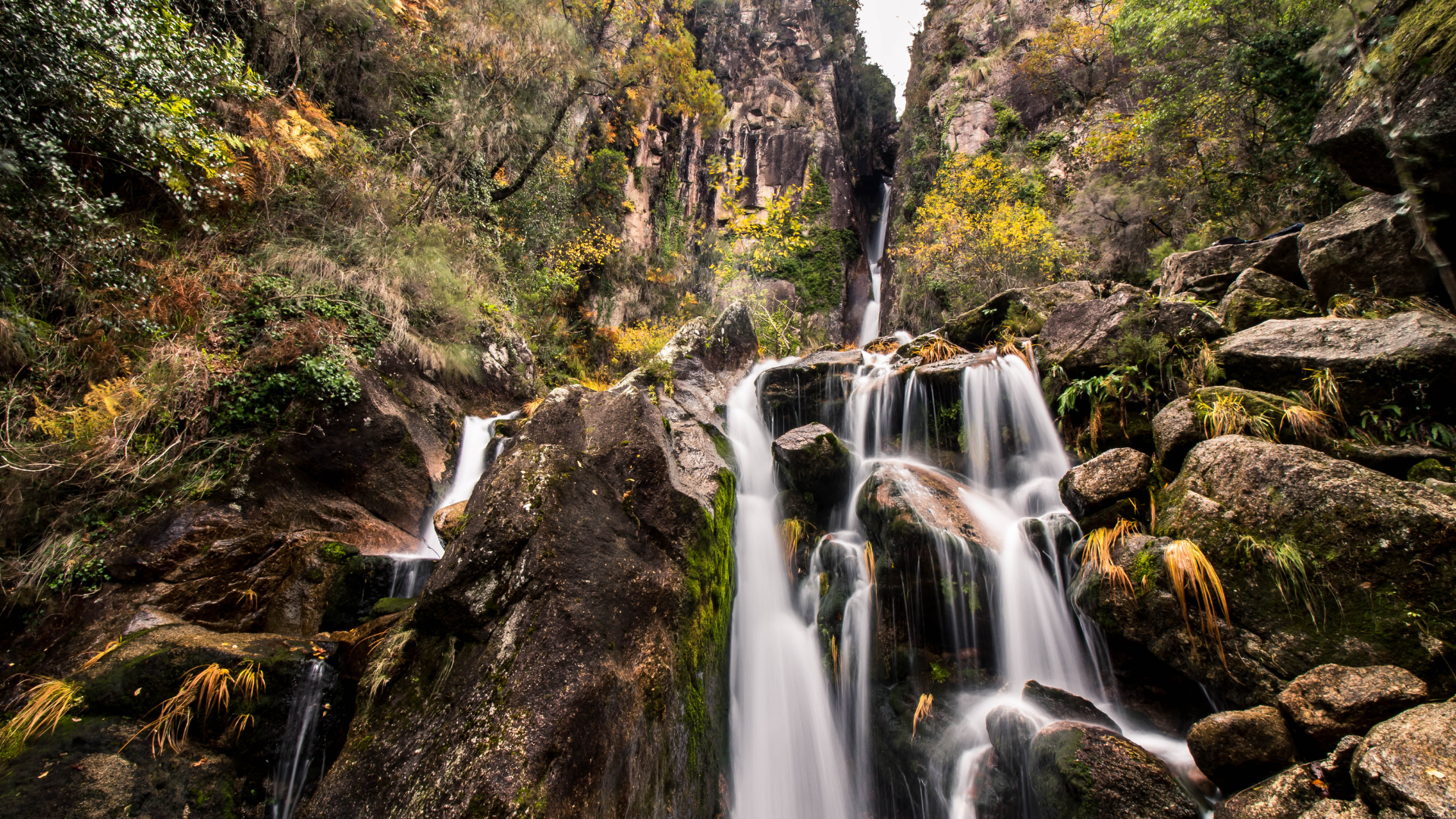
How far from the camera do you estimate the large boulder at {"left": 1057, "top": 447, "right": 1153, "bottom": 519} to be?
4.73 m

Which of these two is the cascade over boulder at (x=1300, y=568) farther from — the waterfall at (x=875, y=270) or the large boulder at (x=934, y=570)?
the waterfall at (x=875, y=270)

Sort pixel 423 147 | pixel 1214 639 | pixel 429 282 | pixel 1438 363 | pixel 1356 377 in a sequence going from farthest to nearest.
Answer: pixel 423 147, pixel 429 282, pixel 1356 377, pixel 1438 363, pixel 1214 639

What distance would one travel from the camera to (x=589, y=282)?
52.3ft

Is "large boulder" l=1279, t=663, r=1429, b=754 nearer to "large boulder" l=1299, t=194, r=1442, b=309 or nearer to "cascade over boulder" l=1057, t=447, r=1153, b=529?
"cascade over boulder" l=1057, t=447, r=1153, b=529

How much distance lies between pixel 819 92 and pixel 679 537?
2932cm

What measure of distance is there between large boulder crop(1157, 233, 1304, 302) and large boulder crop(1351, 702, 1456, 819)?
19.8 ft

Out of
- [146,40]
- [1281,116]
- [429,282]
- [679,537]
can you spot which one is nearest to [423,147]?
[429,282]

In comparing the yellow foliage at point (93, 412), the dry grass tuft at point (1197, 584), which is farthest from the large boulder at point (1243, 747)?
the yellow foliage at point (93, 412)

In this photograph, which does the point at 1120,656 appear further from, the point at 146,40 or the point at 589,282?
the point at 589,282

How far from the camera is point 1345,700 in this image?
2.78 meters

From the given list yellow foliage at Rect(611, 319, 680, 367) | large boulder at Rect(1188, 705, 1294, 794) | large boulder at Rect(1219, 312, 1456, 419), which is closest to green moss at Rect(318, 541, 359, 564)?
large boulder at Rect(1188, 705, 1294, 794)

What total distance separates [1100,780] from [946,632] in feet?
6.42

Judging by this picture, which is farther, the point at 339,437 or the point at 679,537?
the point at 339,437

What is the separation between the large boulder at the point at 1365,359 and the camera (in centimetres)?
390
